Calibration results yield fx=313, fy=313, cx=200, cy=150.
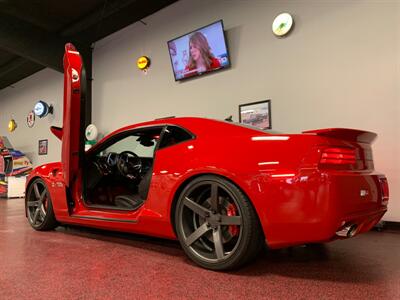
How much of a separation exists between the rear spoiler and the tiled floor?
781mm

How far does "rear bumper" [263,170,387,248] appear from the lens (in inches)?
61.1

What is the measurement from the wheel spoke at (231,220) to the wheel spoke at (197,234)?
13 cm

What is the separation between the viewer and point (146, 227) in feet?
7.27

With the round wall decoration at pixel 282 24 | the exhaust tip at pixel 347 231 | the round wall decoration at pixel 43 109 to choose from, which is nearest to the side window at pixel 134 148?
the round wall decoration at pixel 282 24

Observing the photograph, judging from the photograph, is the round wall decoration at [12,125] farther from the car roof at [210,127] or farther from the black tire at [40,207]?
the car roof at [210,127]

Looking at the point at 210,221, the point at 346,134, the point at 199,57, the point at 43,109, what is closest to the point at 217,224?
the point at 210,221

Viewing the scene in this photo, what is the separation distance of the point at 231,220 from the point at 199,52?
151 inches

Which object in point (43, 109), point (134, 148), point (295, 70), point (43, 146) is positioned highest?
point (43, 109)

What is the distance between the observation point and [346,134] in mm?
1782

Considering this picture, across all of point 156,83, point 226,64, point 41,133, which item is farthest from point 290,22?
point 41,133

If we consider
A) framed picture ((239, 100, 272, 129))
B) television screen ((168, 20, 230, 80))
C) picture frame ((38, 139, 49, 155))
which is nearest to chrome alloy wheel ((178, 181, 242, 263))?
framed picture ((239, 100, 272, 129))

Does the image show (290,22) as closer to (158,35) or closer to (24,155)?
(158,35)

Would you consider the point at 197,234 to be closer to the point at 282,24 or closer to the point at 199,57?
the point at 282,24

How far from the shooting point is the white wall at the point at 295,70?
133 inches
